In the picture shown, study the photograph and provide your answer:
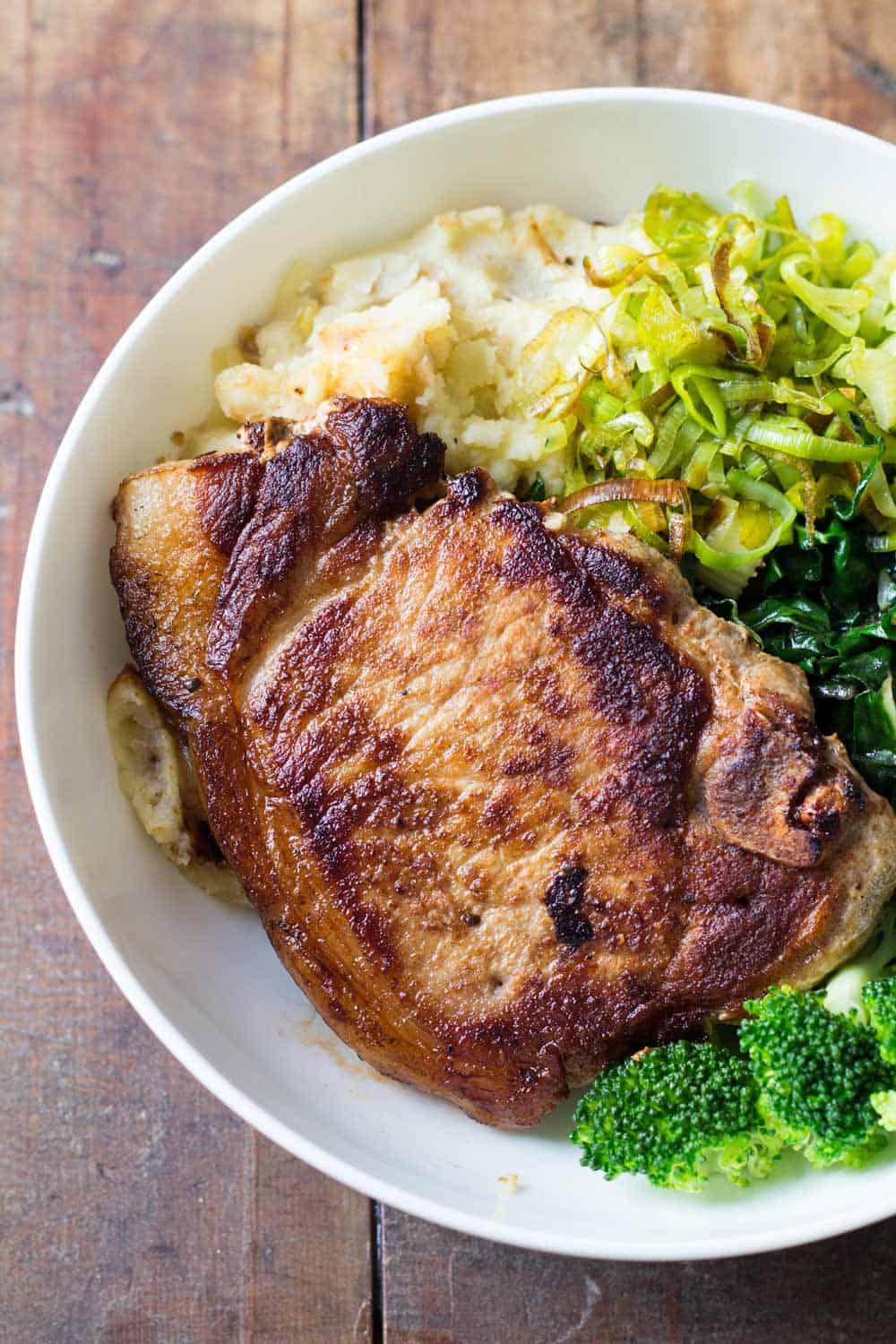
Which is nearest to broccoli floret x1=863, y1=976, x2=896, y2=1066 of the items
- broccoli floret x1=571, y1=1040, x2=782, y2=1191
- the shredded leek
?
broccoli floret x1=571, y1=1040, x2=782, y2=1191

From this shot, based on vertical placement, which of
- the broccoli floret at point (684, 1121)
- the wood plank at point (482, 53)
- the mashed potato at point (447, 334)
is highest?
the wood plank at point (482, 53)

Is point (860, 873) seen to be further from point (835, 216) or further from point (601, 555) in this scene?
point (835, 216)

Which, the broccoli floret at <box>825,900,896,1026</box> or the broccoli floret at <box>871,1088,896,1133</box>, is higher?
the broccoli floret at <box>825,900,896,1026</box>

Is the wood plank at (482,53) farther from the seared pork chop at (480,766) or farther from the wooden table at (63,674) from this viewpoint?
the seared pork chop at (480,766)

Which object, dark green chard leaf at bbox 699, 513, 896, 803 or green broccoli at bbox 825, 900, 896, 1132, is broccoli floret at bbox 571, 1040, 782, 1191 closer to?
green broccoli at bbox 825, 900, 896, 1132

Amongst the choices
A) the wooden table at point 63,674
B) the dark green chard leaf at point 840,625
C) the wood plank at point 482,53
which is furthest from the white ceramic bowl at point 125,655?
the dark green chard leaf at point 840,625

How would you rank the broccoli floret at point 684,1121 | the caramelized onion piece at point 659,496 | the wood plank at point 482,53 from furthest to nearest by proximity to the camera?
the wood plank at point 482,53 → the caramelized onion piece at point 659,496 → the broccoli floret at point 684,1121

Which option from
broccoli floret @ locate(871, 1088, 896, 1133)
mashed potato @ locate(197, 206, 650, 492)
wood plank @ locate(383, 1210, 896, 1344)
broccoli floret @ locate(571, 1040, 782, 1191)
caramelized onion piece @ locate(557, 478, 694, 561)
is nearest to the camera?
broccoli floret @ locate(871, 1088, 896, 1133)
